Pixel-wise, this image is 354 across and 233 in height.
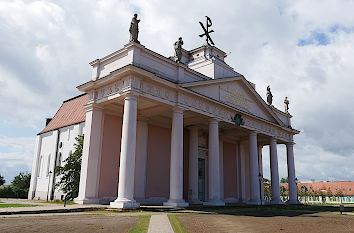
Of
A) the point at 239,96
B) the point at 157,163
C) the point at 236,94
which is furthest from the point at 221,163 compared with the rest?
the point at 157,163

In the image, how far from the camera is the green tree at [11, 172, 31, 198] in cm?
4175

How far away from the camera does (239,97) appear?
95.3ft

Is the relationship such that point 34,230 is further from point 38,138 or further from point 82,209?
point 38,138

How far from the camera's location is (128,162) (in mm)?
18078

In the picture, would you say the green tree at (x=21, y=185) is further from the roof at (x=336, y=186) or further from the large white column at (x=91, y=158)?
the roof at (x=336, y=186)

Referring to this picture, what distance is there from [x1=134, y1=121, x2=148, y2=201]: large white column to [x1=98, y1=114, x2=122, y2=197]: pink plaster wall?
171 cm

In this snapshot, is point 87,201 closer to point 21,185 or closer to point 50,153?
point 50,153

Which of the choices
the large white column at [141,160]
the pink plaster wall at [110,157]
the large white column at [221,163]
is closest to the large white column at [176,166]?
the large white column at [141,160]

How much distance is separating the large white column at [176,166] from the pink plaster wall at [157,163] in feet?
16.2

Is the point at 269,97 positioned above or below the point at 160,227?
above

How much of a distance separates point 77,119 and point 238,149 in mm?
19097

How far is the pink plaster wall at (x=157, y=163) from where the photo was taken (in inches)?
1009

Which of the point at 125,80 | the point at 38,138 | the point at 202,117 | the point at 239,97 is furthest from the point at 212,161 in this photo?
the point at 38,138

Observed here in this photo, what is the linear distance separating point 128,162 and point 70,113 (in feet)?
72.4
